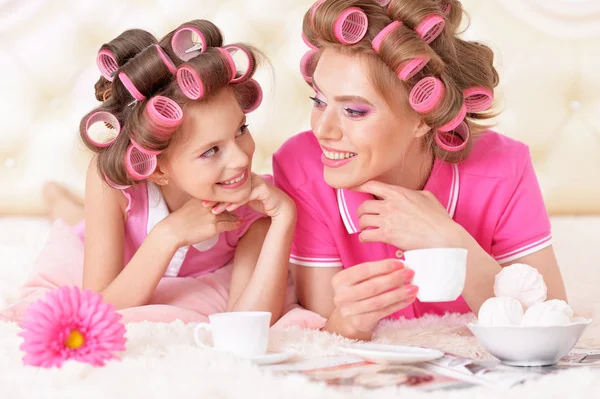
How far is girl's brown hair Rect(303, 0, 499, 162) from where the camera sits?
1.42 metres

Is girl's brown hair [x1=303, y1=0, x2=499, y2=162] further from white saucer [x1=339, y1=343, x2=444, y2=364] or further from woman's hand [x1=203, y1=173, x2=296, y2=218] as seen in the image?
white saucer [x1=339, y1=343, x2=444, y2=364]

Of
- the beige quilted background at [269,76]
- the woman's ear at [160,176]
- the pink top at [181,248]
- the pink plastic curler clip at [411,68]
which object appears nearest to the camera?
the pink plastic curler clip at [411,68]

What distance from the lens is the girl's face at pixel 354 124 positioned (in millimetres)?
1433

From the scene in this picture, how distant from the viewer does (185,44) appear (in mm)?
1612

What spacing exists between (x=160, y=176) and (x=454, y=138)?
63 cm

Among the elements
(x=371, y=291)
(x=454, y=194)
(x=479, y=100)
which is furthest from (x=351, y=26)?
(x=371, y=291)

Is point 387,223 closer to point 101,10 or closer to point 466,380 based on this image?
point 466,380

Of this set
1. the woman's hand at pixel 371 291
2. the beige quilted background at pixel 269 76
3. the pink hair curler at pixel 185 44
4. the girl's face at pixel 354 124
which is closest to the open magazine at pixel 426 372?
the woman's hand at pixel 371 291

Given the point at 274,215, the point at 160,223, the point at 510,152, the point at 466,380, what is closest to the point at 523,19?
the point at 510,152

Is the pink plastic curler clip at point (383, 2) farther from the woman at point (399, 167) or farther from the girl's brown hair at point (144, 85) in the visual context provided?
the girl's brown hair at point (144, 85)

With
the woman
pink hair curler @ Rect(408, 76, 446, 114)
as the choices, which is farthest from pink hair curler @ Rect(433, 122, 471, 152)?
pink hair curler @ Rect(408, 76, 446, 114)

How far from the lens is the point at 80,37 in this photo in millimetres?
Answer: 2502

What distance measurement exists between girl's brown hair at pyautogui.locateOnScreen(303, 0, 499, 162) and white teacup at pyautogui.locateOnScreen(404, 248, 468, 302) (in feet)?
1.34

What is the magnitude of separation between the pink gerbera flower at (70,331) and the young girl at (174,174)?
463 mm
